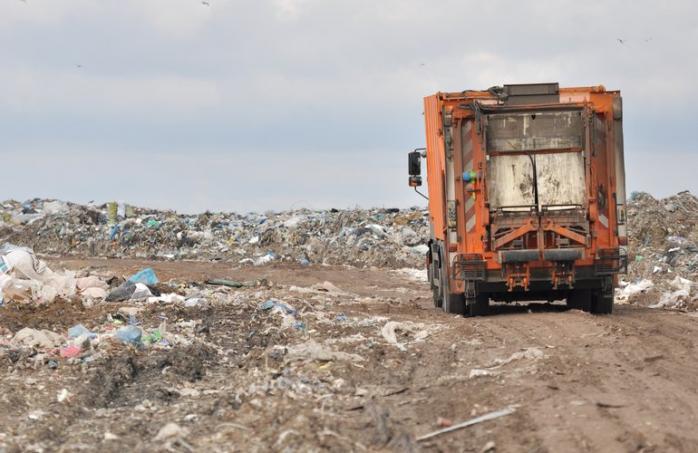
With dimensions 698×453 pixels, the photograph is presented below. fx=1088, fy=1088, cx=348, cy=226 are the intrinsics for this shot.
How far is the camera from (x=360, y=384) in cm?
937

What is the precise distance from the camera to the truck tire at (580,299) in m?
15.6

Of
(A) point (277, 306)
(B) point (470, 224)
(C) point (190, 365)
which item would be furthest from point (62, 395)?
(A) point (277, 306)

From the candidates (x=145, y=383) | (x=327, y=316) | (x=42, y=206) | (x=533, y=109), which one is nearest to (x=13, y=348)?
(x=145, y=383)

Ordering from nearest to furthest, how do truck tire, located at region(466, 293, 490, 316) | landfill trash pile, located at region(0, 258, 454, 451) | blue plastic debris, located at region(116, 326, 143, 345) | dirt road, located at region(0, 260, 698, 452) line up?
dirt road, located at region(0, 260, 698, 452), landfill trash pile, located at region(0, 258, 454, 451), blue plastic debris, located at region(116, 326, 143, 345), truck tire, located at region(466, 293, 490, 316)

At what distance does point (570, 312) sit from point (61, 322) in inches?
267

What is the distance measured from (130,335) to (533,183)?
573 centimetres

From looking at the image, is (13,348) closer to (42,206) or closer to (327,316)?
(327,316)

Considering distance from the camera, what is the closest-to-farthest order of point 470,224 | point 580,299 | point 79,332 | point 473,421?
1. point 473,421
2. point 79,332
3. point 470,224
4. point 580,299

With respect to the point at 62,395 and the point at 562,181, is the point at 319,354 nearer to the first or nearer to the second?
the point at 62,395

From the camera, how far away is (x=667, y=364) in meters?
9.99

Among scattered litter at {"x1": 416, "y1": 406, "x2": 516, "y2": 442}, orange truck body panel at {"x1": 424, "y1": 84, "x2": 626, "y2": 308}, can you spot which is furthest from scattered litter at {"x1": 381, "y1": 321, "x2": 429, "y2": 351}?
scattered litter at {"x1": 416, "y1": 406, "x2": 516, "y2": 442}

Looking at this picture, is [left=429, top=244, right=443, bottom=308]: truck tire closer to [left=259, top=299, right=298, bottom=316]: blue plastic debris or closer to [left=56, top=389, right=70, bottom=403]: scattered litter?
[left=259, top=299, right=298, bottom=316]: blue plastic debris

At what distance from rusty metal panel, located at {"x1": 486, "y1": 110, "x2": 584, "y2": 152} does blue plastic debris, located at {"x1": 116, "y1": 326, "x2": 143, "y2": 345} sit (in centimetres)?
538

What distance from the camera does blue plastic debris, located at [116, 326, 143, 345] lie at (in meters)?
12.1
